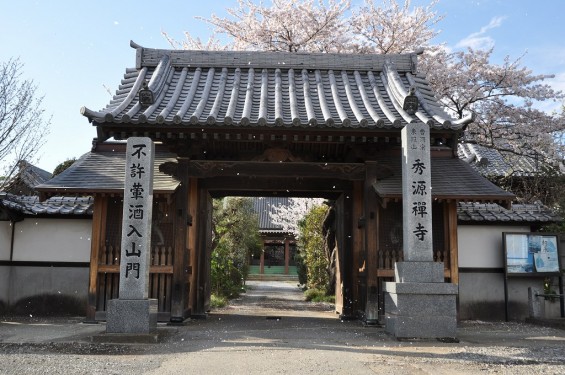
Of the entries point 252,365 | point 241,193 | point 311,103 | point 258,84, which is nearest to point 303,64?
point 258,84

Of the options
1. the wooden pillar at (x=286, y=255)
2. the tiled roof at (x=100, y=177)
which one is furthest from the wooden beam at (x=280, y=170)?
the wooden pillar at (x=286, y=255)

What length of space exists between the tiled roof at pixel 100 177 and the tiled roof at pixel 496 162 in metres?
13.3

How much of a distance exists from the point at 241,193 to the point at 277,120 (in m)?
3.57

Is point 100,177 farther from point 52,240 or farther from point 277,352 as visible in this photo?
point 277,352

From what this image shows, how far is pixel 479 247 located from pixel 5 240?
11.0 m

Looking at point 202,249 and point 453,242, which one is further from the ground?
point 453,242

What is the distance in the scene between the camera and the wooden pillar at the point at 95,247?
10336mm

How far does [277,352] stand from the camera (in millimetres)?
6957

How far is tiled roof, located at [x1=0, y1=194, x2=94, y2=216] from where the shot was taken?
38.7 feet

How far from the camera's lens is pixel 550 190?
50.4ft

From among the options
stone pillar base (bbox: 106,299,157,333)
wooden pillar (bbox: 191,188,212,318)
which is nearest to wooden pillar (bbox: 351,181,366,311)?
wooden pillar (bbox: 191,188,212,318)

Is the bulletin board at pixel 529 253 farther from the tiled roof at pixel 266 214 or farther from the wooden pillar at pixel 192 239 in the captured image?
the tiled roof at pixel 266 214

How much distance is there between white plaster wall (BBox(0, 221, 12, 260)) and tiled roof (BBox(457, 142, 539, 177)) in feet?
51.0

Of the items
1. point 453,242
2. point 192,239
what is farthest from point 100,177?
point 453,242
